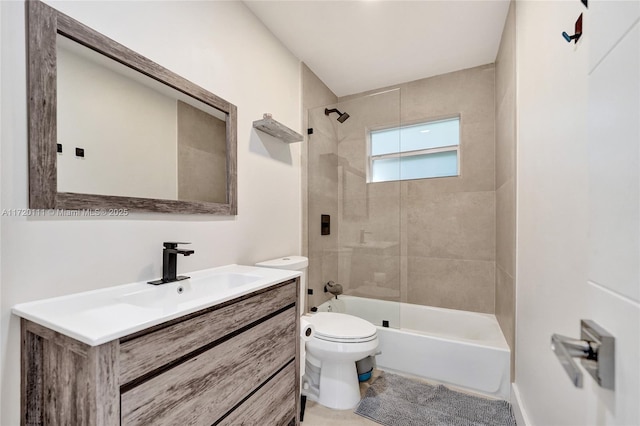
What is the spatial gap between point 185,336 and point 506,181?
2.17 meters

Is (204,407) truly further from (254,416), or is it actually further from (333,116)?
(333,116)

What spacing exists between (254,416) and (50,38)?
1.62 meters

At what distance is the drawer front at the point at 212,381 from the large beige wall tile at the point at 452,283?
1789 mm

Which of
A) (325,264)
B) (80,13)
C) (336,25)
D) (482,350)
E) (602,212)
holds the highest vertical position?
(336,25)

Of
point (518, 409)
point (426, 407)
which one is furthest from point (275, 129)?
point (518, 409)

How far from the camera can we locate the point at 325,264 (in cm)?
260

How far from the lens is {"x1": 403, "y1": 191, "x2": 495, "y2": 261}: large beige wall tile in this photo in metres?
2.51

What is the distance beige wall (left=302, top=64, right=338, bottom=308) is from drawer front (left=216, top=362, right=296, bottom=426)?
3.31ft

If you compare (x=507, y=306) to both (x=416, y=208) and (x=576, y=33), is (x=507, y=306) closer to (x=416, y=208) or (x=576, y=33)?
(x=416, y=208)

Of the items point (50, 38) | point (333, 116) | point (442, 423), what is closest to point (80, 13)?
point (50, 38)

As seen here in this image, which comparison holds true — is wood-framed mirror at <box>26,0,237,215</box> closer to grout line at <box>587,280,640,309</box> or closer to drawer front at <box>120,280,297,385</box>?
drawer front at <box>120,280,297,385</box>

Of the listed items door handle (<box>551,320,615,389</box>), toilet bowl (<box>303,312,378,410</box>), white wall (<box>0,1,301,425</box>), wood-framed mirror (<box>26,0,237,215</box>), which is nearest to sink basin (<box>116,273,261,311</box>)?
white wall (<box>0,1,301,425</box>)

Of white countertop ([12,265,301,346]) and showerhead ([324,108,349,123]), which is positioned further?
showerhead ([324,108,349,123])

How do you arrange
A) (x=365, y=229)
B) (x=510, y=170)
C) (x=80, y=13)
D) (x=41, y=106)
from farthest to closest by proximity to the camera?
1. (x=365, y=229)
2. (x=510, y=170)
3. (x=80, y=13)
4. (x=41, y=106)
